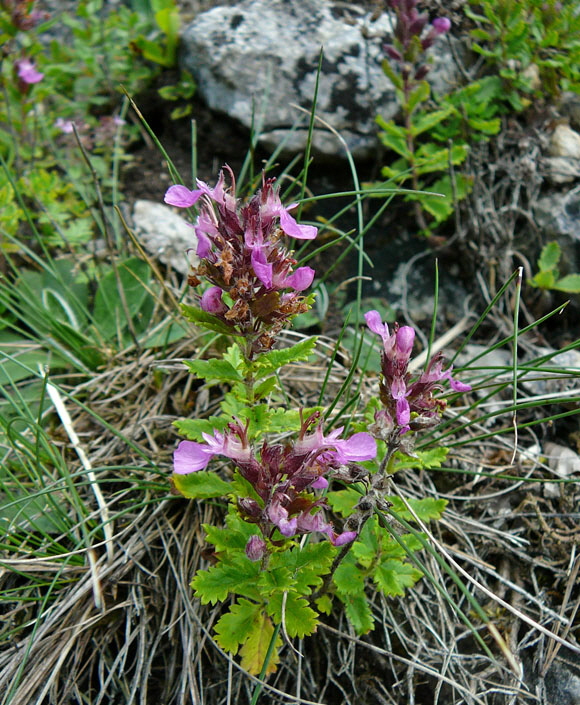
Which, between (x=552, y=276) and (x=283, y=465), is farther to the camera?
(x=552, y=276)

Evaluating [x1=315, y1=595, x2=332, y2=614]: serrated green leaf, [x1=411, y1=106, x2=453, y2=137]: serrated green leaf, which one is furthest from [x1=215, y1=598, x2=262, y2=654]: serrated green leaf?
[x1=411, y1=106, x2=453, y2=137]: serrated green leaf

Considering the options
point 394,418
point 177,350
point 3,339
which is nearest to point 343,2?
point 177,350

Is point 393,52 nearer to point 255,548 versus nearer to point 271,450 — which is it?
point 271,450

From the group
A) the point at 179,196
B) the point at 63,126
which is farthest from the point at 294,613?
the point at 63,126

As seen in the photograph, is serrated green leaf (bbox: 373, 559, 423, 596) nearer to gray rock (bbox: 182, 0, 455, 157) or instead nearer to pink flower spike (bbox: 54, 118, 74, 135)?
gray rock (bbox: 182, 0, 455, 157)

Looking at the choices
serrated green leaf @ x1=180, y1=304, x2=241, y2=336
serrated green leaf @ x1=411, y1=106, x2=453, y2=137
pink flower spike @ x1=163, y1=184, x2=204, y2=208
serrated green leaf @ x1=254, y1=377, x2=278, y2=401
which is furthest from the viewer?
serrated green leaf @ x1=411, y1=106, x2=453, y2=137

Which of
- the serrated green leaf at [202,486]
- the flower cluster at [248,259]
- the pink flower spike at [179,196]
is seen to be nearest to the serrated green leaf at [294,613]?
the serrated green leaf at [202,486]
